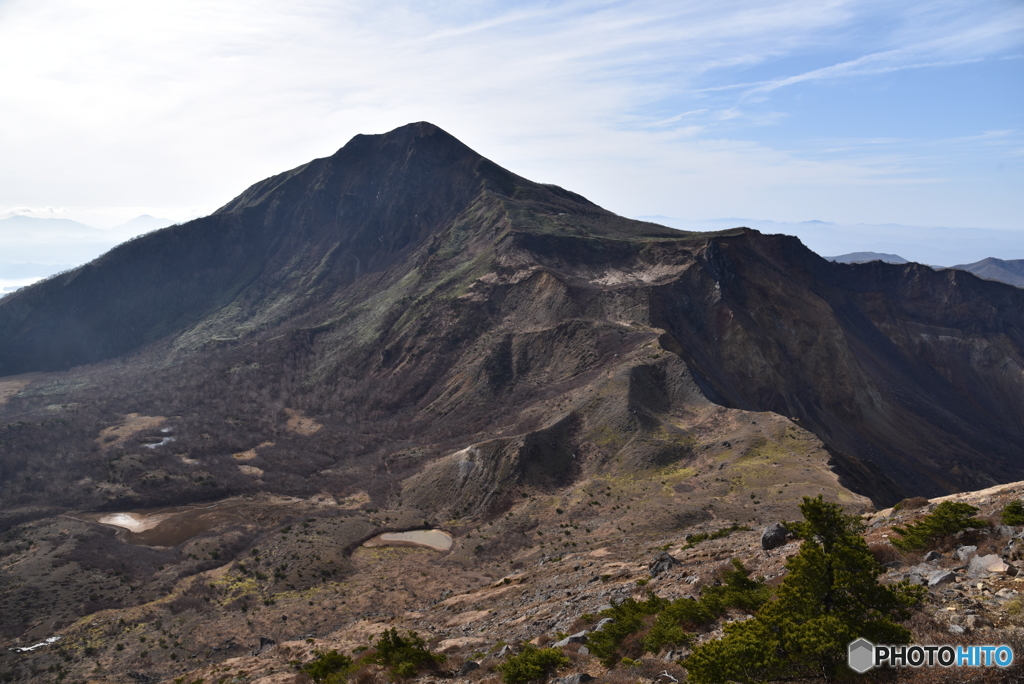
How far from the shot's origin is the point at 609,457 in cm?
5106

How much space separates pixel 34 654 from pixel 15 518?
25.6 m

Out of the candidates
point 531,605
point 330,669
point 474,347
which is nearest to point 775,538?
point 531,605

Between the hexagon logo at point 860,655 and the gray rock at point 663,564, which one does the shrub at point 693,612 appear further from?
the gray rock at point 663,564

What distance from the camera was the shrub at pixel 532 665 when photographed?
16125 millimetres

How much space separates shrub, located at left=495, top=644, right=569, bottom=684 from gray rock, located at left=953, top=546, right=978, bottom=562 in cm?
1193

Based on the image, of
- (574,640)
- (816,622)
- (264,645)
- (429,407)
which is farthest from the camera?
(429,407)

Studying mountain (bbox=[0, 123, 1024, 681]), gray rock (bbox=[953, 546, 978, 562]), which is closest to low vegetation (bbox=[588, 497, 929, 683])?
gray rock (bbox=[953, 546, 978, 562])

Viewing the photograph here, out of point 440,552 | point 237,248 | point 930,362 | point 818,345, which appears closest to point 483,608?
point 440,552

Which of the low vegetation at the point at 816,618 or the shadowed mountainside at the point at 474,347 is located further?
the shadowed mountainside at the point at 474,347

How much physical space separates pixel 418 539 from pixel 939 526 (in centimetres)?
3769

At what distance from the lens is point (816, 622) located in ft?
38.7

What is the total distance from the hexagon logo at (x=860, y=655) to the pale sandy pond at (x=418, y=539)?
121 ft

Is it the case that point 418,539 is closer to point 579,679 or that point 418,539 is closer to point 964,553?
point 579,679

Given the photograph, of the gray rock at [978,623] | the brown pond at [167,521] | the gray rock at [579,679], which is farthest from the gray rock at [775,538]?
the brown pond at [167,521]
